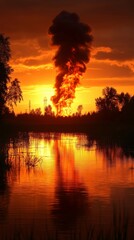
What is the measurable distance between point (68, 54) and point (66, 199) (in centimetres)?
7832

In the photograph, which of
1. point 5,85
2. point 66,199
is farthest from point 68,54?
point 66,199

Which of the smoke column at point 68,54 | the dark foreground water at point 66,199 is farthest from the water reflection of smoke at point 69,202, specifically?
the smoke column at point 68,54

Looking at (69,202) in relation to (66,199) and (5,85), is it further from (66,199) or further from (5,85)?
(5,85)

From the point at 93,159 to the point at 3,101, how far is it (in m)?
11.7

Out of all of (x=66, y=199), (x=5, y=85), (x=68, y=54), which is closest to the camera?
(x=66, y=199)

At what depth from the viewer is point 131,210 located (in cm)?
1761

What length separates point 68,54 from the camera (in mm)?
97062

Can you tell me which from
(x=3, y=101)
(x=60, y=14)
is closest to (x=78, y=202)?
(x=3, y=101)

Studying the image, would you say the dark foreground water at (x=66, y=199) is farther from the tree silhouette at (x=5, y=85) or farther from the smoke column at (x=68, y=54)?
the smoke column at (x=68, y=54)

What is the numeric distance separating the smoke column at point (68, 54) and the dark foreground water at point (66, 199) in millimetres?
59461

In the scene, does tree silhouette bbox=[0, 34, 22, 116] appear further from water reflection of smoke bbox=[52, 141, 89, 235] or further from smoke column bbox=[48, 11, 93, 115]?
smoke column bbox=[48, 11, 93, 115]

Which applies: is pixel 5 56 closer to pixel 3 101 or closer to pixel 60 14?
pixel 3 101

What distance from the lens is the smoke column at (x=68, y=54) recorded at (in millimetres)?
94688

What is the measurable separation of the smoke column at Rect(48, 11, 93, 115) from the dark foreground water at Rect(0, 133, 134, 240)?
195ft
